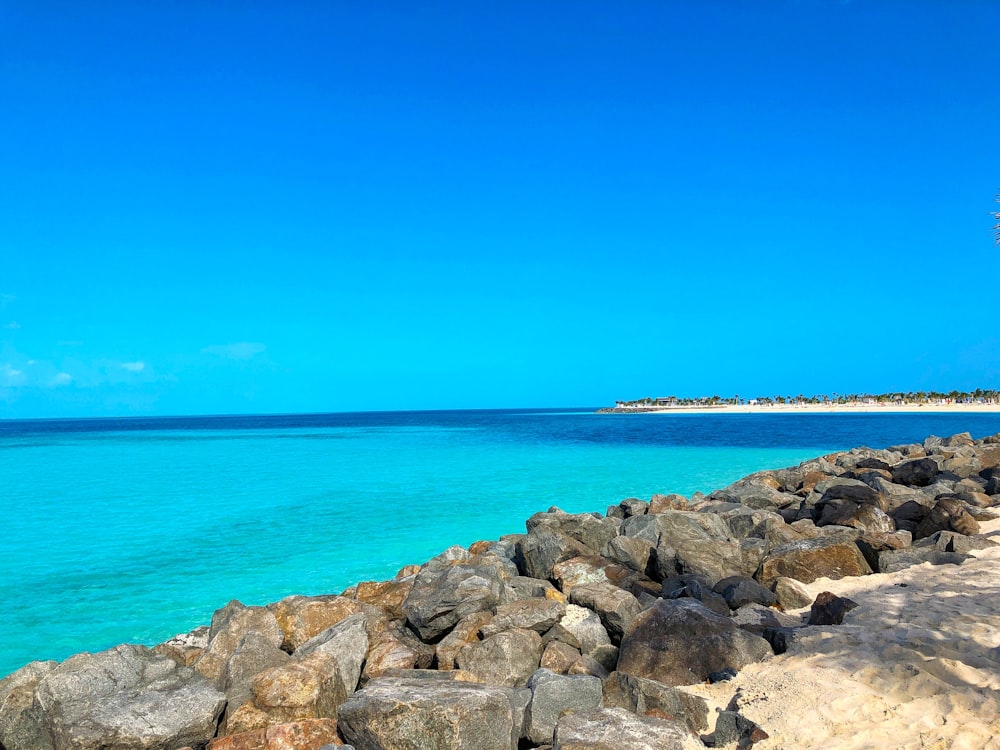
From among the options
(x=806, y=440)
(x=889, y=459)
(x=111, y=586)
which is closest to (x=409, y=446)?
(x=806, y=440)

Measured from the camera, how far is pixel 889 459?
19859mm

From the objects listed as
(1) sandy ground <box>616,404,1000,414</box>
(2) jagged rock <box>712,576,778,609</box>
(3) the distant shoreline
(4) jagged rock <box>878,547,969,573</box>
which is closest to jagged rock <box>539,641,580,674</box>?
(2) jagged rock <box>712,576,778,609</box>

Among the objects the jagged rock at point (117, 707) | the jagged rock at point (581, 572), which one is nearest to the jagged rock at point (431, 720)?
the jagged rock at point (117, 707)

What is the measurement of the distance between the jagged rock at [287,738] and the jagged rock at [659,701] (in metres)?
2.03

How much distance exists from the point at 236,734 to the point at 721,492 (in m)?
12.0

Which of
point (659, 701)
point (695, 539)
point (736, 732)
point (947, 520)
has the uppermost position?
point (695, 539)

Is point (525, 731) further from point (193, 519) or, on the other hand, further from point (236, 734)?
point (193, 519)

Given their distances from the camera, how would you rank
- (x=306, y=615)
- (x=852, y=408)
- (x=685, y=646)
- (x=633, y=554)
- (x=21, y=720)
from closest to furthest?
(x=21, y=720) < (x=685, y=646) < (x=306, y=615) < (x=633, y=554) < (x=852, y=408)

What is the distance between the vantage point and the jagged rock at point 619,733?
4.11 metres

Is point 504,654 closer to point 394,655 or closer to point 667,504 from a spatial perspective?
point 394,655

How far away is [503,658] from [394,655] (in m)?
1.06

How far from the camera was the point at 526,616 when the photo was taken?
634 centimetres

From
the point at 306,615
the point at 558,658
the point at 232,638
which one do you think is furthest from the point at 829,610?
the point at 232,638

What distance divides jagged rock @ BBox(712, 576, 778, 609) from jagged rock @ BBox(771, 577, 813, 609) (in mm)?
71
